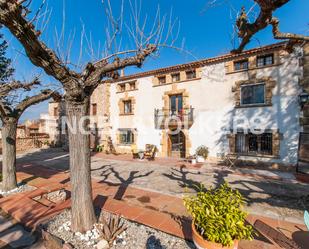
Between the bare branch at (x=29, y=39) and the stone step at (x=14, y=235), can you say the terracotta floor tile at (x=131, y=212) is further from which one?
the bare branch at (x=29, y=39)

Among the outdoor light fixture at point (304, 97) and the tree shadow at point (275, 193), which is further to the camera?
the outdoor light fixture at point (304, 97)

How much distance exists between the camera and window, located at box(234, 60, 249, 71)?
11.1 meters

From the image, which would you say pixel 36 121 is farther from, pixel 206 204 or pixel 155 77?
pixel 206 204

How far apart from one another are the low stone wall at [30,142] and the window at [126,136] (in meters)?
9.70

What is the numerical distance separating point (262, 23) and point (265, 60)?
8.77m

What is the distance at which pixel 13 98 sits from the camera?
246 inches

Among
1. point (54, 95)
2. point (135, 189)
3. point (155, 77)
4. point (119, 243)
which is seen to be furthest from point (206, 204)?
point (155, 77)

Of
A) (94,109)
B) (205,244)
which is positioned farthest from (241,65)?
(94,109)

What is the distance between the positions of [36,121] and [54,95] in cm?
2635

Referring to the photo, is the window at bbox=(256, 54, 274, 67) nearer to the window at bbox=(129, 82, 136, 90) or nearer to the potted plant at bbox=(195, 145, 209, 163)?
the potted plant at bbox=(195, 145, 209, 163)

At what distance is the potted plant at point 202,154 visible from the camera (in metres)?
12.0

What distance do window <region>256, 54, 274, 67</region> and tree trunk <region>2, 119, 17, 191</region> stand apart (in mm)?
11806

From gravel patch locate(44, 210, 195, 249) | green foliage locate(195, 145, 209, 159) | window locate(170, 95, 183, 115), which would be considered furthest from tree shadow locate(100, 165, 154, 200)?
window locate(170, 95, 183, 115)

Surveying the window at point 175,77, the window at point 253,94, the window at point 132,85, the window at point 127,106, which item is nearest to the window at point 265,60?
the window at point 253,94
